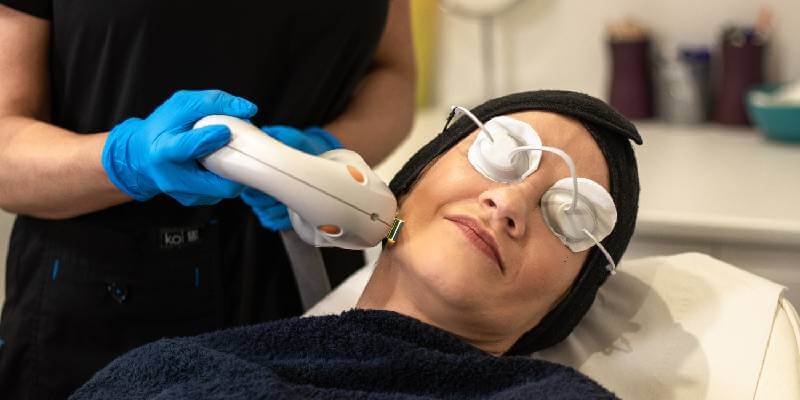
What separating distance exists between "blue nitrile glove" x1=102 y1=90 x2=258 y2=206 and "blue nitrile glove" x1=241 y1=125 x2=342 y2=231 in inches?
6.8

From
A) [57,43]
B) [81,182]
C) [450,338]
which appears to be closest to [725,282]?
[450,338]

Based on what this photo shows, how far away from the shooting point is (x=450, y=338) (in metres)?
1.20

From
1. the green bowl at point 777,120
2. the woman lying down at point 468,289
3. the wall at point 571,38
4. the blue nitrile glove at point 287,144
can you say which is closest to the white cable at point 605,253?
the woman lying down at point 468,289

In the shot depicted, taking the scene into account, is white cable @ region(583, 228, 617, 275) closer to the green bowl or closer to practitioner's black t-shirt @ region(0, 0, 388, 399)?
practitioner's black t-shirt @ region(0, 0, 388, 399)

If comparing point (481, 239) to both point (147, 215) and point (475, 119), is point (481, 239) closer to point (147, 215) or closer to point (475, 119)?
point (475, 119)

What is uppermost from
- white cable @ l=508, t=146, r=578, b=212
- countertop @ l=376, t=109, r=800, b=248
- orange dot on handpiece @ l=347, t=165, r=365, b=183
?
white cable @ l=508, t=146, r=578, b=212

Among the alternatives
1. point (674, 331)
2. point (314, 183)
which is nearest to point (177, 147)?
point (314, 183)

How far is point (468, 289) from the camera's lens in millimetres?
1180

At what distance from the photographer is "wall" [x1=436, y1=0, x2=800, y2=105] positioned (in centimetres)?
249

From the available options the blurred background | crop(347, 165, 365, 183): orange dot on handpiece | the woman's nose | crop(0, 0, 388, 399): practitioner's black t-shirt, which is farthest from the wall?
crop(347, 165, 365, 183): orange dot on handpiece

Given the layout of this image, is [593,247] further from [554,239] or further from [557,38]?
[557,38]

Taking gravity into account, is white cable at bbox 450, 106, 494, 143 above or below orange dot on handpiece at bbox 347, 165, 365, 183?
above

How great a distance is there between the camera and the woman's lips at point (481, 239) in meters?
1.19

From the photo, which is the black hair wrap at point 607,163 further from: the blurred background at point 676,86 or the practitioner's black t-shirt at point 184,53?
the blurred background at point 676,86
